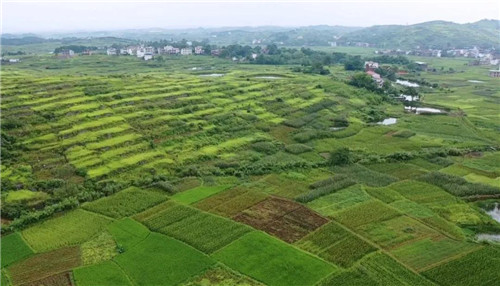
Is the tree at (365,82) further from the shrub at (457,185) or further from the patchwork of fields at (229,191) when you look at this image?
the shrub at (457,185)

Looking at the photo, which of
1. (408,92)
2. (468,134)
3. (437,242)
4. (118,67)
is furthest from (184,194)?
(118,67)

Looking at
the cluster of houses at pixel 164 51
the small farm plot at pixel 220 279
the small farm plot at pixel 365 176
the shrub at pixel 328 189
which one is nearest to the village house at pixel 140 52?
the cluster of houses at pixel 164 51

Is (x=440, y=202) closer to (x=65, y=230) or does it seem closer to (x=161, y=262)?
(x=161, y=262)

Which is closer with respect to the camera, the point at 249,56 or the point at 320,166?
the point at 320,166

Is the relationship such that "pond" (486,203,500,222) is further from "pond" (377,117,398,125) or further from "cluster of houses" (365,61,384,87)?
"cluster of houses" (365,61,384,87)

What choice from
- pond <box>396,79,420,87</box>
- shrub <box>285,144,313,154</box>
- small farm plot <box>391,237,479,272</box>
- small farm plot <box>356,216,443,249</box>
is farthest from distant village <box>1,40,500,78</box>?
small farm plot <box>391,237,479,272</box>

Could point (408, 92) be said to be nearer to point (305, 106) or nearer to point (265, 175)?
point (305, 106)
